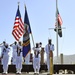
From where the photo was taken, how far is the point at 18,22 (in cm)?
2636

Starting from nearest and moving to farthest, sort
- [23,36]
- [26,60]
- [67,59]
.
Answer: [26,60]
[23,36]
[67,59]

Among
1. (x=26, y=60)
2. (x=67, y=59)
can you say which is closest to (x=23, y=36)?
(x=26, y=60)

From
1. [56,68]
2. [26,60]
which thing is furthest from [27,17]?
[56,68]

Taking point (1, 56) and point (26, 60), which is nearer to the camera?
point (1, 56)

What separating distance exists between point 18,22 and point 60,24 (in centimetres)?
458

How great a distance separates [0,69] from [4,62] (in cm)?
259

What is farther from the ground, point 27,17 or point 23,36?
point 27,17

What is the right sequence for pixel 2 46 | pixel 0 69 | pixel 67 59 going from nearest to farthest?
pixel 2 46 → pixel 0 69 → pixel 67 59

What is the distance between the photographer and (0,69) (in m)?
21.6

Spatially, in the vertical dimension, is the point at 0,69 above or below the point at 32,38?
below

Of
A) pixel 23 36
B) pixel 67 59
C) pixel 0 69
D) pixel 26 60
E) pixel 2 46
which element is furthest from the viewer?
pixel 67 59

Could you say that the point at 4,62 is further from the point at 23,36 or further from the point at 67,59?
the point at 67,59

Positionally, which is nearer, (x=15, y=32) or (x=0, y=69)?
(x=0, y=69)

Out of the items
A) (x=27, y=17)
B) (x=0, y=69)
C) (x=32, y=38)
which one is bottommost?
(x=0, y=69)
